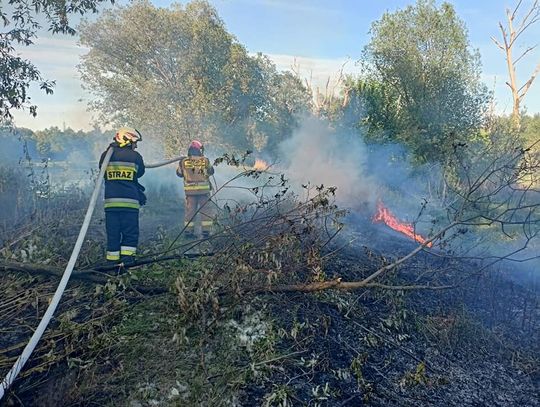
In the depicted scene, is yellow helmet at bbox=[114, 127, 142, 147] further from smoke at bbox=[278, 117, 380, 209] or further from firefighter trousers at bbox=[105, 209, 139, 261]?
smoke at bbox=[278, 117, 380, 209]

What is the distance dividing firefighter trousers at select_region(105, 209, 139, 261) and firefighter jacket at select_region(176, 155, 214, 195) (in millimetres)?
1865

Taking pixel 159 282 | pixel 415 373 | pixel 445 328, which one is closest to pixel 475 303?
pixel 445 328

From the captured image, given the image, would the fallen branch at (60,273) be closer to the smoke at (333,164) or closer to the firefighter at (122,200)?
the firefighter at (122,200)

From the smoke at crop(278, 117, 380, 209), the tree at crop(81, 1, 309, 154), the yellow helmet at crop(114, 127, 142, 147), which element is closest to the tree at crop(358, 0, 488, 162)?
the smoke at crop(278, 117, 380, 209)

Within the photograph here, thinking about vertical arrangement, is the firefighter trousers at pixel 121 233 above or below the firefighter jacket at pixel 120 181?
below

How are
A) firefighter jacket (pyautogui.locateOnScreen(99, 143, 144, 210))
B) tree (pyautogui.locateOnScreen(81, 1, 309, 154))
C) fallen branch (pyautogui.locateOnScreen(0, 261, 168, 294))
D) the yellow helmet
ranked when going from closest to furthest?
fallen branch (pyautogui.locateOnScreen(0, 261, 168, 294)) → firefighter jacket (pyautogui.locateOnScreen(99, 143, 144, 210)) → the yellow helmet → tree (pyautogui.locateOnScreen(81, 1, 309, 154))

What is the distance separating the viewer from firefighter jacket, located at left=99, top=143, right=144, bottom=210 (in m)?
5.52

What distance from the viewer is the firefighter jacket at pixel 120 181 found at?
217 inches

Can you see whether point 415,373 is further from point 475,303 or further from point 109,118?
point 109,118

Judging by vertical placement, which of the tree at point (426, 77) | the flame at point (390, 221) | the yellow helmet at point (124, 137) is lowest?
the flame at point (390, 221)

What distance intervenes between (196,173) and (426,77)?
12.9m

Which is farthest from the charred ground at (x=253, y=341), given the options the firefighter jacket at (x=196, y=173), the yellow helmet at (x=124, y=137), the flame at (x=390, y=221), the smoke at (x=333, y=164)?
the smoke at (x=333, y=164)

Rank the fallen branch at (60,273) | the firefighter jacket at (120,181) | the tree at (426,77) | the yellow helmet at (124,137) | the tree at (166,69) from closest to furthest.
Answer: the fallen branch at (60,273) → the firefighter jacket at (120,181) → the yellow helmet at (124,137) → the tree at (426,77) → the tree at (166,69)

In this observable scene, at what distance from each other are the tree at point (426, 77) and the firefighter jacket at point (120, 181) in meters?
13.0
